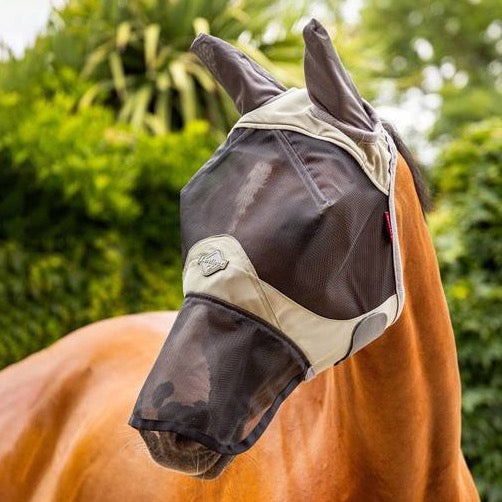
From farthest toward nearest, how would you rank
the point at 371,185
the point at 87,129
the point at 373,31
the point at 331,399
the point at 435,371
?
the point at 373,31
the point at 87,129
the point at 331,399
the point at 435,371
the point at 371,185

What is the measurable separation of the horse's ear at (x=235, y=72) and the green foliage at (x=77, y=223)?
2824mm

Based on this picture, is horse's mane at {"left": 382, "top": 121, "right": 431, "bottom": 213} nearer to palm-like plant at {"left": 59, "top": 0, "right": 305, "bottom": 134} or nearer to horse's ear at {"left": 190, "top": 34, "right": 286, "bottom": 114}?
horse's ear at {"left": 190, "top": 34, "right": 286, "bottom": 114}

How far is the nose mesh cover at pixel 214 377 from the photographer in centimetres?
149

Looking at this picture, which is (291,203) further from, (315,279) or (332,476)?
(332,476)

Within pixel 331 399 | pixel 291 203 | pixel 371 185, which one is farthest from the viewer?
pixel 331 399

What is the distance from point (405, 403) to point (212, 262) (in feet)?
2.21

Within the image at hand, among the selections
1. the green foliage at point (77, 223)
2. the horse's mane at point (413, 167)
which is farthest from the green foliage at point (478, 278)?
the horse's mane at point (413, 167)

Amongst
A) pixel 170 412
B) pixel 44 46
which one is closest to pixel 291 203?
pixel 170 412

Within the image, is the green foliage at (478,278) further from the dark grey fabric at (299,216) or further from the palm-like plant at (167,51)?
the dark grey fabric at (299,216)

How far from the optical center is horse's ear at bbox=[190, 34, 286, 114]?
1714mm

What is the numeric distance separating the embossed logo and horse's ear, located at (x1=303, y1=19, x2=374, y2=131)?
0.38 meters

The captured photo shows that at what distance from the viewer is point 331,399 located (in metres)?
2.12

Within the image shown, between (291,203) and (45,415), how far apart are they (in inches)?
71.6

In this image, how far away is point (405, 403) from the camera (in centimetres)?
193
